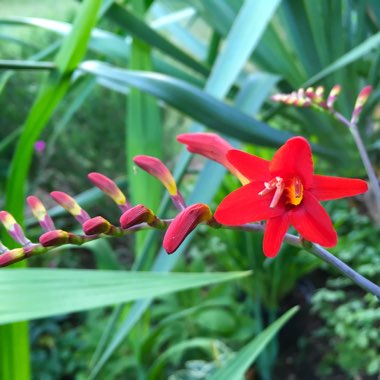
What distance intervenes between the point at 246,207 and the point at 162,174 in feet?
0.33

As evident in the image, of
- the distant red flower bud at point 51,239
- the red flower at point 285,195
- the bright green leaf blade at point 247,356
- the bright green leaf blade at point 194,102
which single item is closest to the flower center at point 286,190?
the red flower at point 285,195

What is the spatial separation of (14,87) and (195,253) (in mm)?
817

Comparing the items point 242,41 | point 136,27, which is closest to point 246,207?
point 242,41

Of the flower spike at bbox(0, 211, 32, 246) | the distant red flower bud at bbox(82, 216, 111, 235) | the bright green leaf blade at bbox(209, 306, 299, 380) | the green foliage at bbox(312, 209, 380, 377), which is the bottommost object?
the green foliage at bbox(312, 209, 380, 377)

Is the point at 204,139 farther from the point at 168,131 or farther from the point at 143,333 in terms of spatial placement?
the point at 168,131

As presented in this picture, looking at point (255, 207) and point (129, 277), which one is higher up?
point (255, 207)

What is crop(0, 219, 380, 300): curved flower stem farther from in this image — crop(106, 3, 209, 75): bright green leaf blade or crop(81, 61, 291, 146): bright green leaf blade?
crop(106, 3, 209, 75): bright green leaf blade

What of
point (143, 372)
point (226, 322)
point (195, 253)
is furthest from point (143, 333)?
point (195, 253)

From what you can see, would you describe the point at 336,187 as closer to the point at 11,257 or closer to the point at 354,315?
the point at 11,257

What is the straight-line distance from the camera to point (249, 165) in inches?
9.2

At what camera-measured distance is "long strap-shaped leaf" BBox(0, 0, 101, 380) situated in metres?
0.54

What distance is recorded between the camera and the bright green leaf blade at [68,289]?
29 cm

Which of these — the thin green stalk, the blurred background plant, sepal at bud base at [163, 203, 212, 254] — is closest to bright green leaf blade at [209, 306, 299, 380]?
the blurred background plant

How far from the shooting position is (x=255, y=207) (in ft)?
0.76
